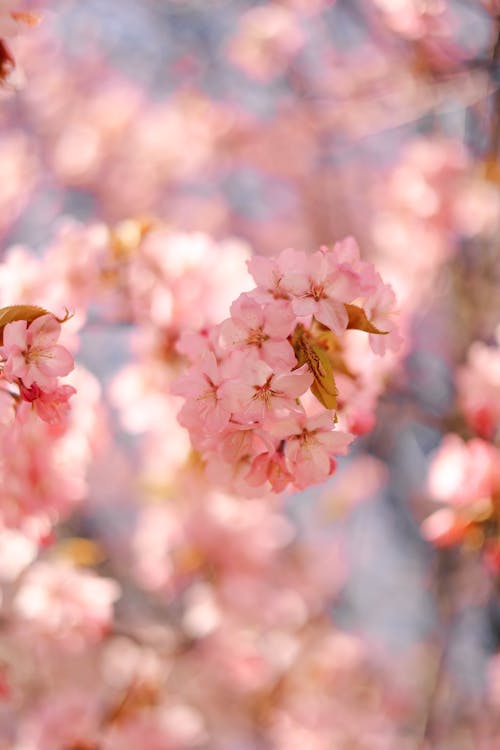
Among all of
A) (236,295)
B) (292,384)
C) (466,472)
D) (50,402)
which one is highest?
(292,384)

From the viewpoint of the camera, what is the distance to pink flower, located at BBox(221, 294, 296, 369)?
910mm

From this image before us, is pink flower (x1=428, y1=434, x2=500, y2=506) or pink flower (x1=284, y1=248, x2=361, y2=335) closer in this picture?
pink flower (x1=284, y1=248, x2=361, y2=335)

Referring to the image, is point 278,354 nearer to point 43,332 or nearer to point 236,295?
point 43,332

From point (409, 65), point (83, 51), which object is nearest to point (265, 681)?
point (409, 65)

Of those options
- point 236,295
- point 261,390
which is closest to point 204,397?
point 261,390

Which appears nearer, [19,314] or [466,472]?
[19,314]

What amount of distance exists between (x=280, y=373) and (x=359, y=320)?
0.14 metres

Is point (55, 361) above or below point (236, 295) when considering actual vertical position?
above

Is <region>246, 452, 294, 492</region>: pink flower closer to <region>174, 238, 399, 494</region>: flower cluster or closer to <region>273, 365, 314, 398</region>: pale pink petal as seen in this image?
<region>174, 238, 399, 494</region>: flower cluster

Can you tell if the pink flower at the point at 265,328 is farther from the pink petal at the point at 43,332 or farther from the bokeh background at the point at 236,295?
the bokeh background at the point at 236,295

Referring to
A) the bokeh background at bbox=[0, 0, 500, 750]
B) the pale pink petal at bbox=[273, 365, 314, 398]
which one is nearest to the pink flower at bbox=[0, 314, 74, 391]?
the pale pink petal at bbox=[273, 365, 314, 398]

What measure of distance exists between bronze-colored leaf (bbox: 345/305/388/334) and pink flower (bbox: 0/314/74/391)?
13.7 inches

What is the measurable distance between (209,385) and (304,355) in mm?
120

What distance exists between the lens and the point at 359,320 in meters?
0.97
